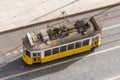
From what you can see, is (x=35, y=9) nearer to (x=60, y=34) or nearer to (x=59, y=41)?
(x=60, y=34)

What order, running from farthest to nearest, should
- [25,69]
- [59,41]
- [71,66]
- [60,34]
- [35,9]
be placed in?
[35,9] < [71,66] < [25,69] < [60,34] < [59,41]

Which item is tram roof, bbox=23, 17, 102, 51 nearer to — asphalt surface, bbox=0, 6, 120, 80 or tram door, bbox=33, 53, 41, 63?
tram door, bbox=33, 53, 41, 63

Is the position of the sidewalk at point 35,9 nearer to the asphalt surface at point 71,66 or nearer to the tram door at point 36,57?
the asphalt surface at point 71,66

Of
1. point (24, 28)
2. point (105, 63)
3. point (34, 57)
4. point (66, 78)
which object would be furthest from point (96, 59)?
point (24, 28)

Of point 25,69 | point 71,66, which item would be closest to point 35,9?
point 25,69

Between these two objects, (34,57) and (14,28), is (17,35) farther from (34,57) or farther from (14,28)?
(34,57)

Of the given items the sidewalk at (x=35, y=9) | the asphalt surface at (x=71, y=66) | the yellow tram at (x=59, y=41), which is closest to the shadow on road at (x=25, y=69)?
the asphalt surface at (x=71, y=66)

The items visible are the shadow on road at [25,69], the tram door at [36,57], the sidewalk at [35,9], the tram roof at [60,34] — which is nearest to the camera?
the tram roof at [60,34]
